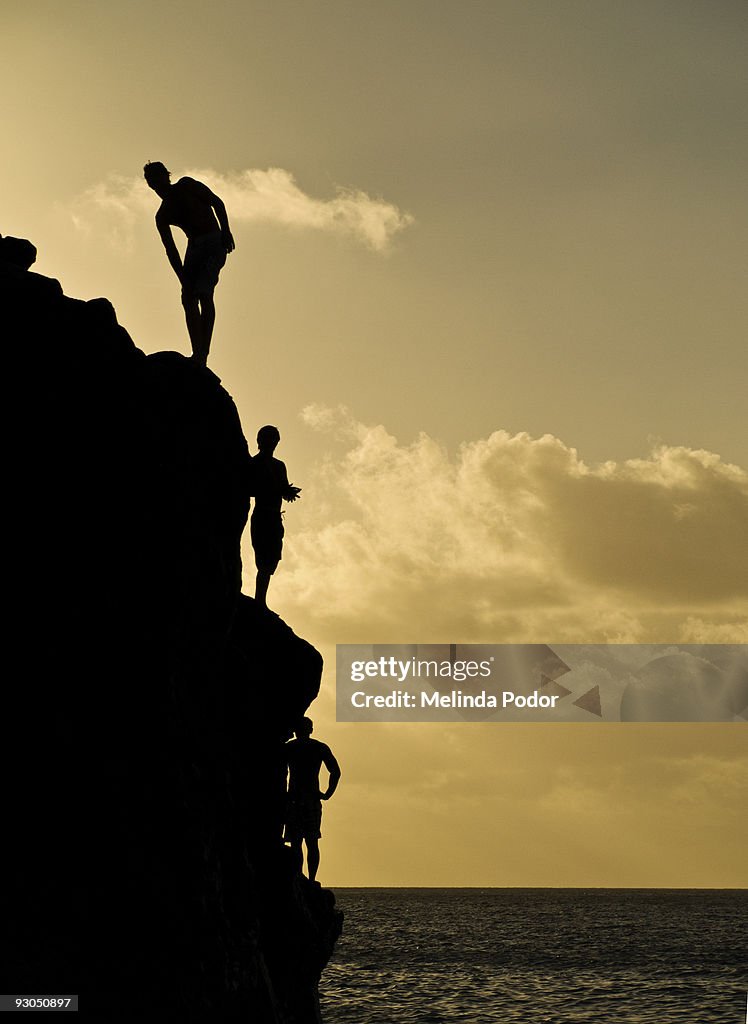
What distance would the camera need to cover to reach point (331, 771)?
50.2 ft

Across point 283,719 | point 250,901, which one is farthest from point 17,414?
point 283,719

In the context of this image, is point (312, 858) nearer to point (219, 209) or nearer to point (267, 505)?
point (267, 505)

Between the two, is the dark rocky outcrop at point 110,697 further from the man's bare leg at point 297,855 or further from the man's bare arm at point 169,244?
the man's bare leg at point 297,855

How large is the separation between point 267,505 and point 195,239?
11.5ft

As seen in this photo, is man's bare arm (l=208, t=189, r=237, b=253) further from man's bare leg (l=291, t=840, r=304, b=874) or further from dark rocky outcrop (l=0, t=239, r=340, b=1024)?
man's bare leg (l=291, t=840, r=304, b=874)

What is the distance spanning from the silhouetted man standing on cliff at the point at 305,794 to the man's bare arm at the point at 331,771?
6 cm

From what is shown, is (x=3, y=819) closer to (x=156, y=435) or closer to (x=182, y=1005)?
(x=182, y=1005)

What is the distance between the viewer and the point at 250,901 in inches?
403

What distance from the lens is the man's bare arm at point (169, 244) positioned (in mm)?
12000

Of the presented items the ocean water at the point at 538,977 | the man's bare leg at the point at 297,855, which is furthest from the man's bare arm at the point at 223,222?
the ocean water at the point at 538,977

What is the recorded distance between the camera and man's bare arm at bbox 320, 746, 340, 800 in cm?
1517

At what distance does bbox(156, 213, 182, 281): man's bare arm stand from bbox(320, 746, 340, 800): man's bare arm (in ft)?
22.7

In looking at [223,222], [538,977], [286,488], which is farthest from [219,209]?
[538,977]

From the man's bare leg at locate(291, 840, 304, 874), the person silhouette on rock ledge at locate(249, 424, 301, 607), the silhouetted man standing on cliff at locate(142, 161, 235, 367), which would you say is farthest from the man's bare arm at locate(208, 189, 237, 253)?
the man's bare leg at locate(291, 840, 304, 874)
